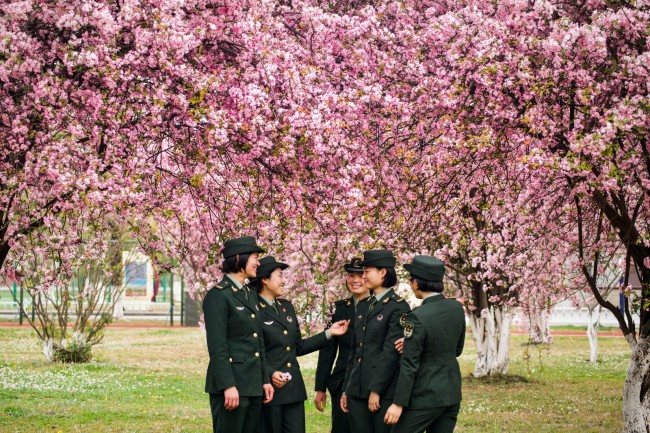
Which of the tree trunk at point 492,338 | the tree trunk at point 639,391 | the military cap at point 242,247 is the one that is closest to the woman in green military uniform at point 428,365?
the military cap at point 242,247

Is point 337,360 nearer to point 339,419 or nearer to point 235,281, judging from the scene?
point 339,419

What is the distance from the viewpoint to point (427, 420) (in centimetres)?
657

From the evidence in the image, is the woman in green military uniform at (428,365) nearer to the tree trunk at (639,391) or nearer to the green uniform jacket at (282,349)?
the green uniform jacket at (282,349)

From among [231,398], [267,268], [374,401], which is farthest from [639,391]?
[231,398]

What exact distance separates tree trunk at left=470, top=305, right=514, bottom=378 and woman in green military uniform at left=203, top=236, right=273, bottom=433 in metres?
12.8

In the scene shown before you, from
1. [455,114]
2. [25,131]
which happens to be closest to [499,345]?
[455,114]

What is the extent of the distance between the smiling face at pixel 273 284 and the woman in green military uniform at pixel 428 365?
1.35 metres

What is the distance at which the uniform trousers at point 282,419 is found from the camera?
7.54 metres

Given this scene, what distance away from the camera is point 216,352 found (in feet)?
22.9

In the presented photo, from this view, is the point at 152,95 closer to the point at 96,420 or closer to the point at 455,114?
the point at 455,114

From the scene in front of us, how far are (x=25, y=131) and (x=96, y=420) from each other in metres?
6.95

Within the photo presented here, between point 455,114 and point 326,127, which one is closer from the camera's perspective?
point 326,127

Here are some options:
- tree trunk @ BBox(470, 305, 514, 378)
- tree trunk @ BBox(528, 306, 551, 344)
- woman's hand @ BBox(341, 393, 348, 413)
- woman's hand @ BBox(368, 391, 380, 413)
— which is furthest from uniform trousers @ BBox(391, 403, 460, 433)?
tree trunk @ BBox(528, 306, 551, 344)

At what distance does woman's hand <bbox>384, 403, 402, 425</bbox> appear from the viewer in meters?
6.50
